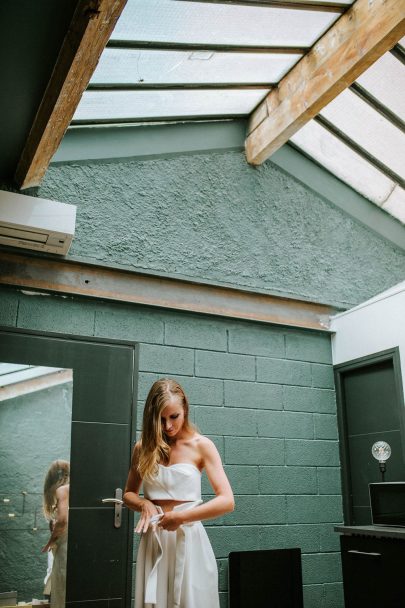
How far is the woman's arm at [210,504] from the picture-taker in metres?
2.32

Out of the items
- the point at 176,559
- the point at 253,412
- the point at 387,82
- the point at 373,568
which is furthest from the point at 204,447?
the point at 387,82

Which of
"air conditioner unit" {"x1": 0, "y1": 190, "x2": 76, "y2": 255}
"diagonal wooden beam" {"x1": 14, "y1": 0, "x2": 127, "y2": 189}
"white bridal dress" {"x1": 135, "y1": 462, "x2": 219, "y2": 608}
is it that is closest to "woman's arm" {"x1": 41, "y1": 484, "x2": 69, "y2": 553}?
"white bridal dress" {"x1": 135, "y1": 462, "x2": 219, "y2": 608}

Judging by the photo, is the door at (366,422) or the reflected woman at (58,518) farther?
the door at (366,422)

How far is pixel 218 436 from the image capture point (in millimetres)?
3867

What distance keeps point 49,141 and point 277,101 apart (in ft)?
6.63

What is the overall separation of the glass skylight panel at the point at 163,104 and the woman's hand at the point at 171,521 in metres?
2.57

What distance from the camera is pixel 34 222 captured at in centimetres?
332

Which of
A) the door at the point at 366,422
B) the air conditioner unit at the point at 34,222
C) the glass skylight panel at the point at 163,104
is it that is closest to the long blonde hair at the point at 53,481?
the air conditioner unit at the point at 34,222

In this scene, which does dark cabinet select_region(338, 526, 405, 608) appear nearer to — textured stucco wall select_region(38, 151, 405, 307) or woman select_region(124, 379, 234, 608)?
woman select_region(124, 379, 234, 608)

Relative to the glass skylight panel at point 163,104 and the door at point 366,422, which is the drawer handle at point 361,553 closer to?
the door at point 366,422

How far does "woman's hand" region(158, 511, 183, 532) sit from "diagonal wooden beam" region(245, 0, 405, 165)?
9.12ft

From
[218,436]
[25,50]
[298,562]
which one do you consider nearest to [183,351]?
[218,436]

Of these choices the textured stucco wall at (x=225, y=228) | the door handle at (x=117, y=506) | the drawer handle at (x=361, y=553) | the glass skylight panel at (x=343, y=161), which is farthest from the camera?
the glass skylight panel at (x=343, y=161)

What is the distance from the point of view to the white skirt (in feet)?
7.66
